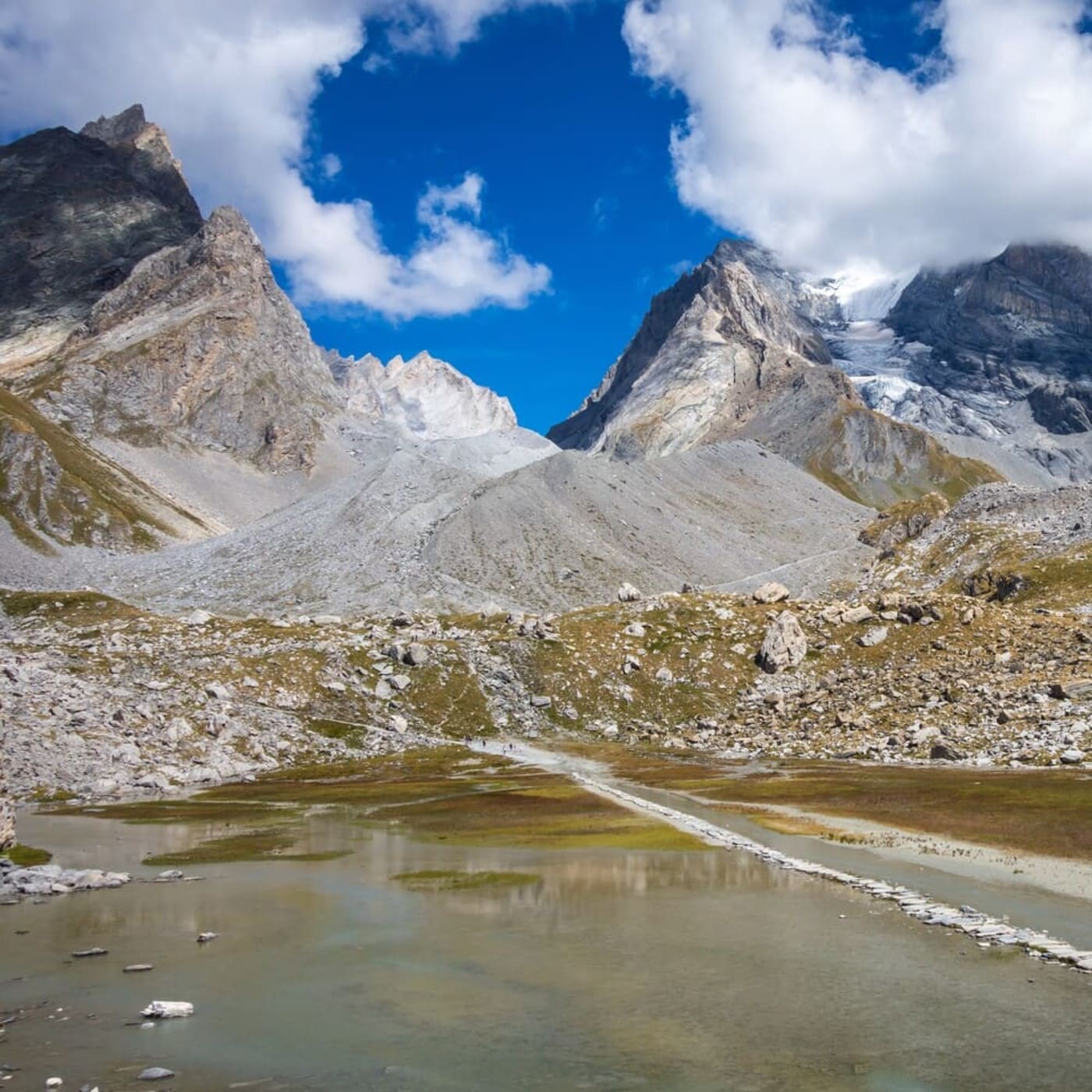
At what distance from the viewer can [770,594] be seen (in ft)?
494

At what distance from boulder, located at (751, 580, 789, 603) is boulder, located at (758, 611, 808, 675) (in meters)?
20.3

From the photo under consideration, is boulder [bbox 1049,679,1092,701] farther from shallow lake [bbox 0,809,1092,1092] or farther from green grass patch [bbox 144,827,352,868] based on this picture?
green grass patch [bbox 144,827,352,868]

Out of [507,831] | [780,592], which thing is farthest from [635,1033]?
[780,592]

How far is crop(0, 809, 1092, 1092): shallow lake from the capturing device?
18.8 metres

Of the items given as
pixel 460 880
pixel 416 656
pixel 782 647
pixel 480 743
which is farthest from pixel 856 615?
pixel 460 880

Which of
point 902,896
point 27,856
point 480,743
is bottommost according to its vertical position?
point 27,856

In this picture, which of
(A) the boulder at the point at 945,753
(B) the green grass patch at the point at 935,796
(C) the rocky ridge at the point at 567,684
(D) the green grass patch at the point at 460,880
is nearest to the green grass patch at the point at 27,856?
(D) the green grass patch at the point at 460,880

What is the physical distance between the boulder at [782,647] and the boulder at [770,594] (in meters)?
20.3

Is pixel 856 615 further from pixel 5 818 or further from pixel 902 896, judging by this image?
pixel 5 818

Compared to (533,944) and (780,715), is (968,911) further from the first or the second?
(780,715)

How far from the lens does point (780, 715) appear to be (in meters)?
110

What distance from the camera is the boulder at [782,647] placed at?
12125 centimetres

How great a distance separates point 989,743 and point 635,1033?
72.4m

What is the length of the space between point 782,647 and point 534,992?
103302 mm
